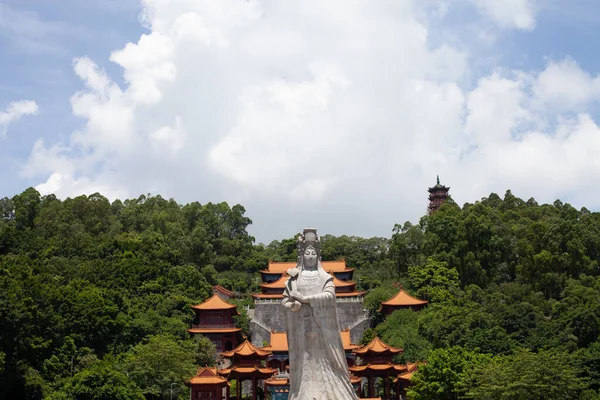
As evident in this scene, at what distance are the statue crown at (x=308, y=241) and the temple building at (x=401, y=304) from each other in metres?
23.4

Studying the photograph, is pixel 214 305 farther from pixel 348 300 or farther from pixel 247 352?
pixel 348 300

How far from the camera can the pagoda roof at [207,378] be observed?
1302 inches

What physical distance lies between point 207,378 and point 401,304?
489 inches

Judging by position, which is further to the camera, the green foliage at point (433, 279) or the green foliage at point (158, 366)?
the green foliage at point (433, 279)

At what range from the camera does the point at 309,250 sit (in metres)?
18.8

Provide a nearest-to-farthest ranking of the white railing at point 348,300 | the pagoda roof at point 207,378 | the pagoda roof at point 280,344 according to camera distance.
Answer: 1. the pagoda roof at point 207,378
2. the pagoda roof at point 280,344
3. the white railing at point 348,300

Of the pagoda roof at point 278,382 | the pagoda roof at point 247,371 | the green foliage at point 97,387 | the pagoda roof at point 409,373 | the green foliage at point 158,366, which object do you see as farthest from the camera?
the pagoda roof at point 247,371

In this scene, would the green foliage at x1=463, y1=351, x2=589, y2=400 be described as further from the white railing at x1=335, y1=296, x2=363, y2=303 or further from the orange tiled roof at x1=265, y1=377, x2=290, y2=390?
the white railing at x1=335, y1=296, x2=363, y2=303

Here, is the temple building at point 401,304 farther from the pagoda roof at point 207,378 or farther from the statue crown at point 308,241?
the statue crown at point 308,241

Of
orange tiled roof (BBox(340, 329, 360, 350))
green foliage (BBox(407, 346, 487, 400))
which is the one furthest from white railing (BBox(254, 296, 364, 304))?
green foliage (BBox(407, 346, 487, 400))

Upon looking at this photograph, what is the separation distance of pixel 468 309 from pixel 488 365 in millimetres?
9056

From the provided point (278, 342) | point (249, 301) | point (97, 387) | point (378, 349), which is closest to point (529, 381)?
point (378, 349)

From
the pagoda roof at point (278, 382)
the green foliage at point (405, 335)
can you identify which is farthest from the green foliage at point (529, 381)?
the pagoda roof at point (278, 382)

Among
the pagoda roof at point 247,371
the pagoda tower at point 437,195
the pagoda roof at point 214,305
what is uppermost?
the pagoda tower at point 437,195
